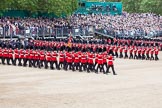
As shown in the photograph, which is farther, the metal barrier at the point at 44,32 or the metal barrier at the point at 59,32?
the metal barrier at the point at 59,32

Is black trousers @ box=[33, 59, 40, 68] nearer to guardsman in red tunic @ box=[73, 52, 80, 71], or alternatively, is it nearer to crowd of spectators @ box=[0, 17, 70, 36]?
guardsman in red tunic @ box=[73, 52, 80, 71]

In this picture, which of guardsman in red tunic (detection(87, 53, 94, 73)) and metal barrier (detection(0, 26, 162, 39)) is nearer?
guardsman in red tunic (detection(87, 53, 94, 73))

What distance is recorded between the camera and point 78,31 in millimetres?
55000

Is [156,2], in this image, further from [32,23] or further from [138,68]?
[138,68]

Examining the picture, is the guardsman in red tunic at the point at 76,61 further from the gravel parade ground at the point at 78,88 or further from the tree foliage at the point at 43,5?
the tree foliage at the point at 43,5

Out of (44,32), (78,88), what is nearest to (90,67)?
(78,88)

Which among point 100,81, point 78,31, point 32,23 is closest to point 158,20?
point 78,31

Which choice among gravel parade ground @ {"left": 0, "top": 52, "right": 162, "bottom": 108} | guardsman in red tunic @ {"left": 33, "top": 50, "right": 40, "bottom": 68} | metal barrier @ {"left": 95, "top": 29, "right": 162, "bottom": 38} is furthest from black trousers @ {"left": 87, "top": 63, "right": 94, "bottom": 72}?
metal barrier @ {"left": 95, "top": 29, "right": 162, "bottom": 38}

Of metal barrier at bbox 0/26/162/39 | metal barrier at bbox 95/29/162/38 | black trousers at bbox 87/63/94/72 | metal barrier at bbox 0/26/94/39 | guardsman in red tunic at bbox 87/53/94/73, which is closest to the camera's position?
guardsman in red tunic at bbox 87/53/94/73

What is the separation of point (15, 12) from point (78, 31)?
20.3 feet

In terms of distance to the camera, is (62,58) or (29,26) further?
(29,26)

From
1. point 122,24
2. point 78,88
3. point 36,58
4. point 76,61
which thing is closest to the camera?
point 78,88

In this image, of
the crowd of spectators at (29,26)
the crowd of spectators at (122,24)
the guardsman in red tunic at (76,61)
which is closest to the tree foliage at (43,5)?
the crowd of spectators at (29,26)

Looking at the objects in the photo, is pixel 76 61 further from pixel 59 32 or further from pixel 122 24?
pixel 122 24
